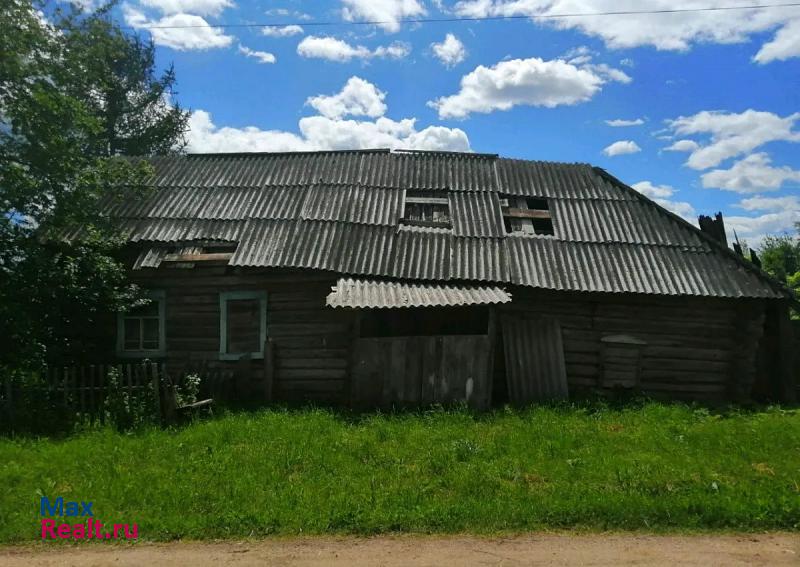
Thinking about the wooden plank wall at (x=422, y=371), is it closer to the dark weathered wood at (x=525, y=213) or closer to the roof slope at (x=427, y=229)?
the roof slope at (x=427, y=229)

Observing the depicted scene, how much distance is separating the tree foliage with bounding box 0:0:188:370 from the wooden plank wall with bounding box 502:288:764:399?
333 inches

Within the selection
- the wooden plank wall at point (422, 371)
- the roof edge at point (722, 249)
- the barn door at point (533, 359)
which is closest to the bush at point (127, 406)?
the wooden plank wall at point (422, 371)

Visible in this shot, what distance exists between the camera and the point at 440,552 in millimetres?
4805

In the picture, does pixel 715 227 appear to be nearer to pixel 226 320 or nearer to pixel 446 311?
pixel 446 311

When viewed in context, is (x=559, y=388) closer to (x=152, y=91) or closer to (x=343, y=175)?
(x=343, y=175)

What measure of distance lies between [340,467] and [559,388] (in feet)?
18.5

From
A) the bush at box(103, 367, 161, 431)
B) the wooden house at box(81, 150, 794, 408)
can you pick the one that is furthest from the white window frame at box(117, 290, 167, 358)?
the bush at box(103, 367, 161, 431)

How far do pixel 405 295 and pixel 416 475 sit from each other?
4.42 metres

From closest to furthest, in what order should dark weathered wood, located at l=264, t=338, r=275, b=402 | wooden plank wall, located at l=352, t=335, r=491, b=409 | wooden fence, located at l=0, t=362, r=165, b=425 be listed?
wooden fence, located at l=0, t=362, r=165, b=425 → wooden plank wall, located at l=352, t=335, r=491, b=409 → dark weathered wood, located at l=264, t=338, r=275, b=402

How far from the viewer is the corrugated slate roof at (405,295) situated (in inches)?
394

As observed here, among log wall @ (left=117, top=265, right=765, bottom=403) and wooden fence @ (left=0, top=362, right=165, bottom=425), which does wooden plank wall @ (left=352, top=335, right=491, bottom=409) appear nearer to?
log wall @ (left=117, top=265, right=765, bottom=403)

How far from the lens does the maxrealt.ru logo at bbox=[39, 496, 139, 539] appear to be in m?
5.11

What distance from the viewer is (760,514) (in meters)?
5.52

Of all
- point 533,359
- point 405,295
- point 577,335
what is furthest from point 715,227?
point 405,295
